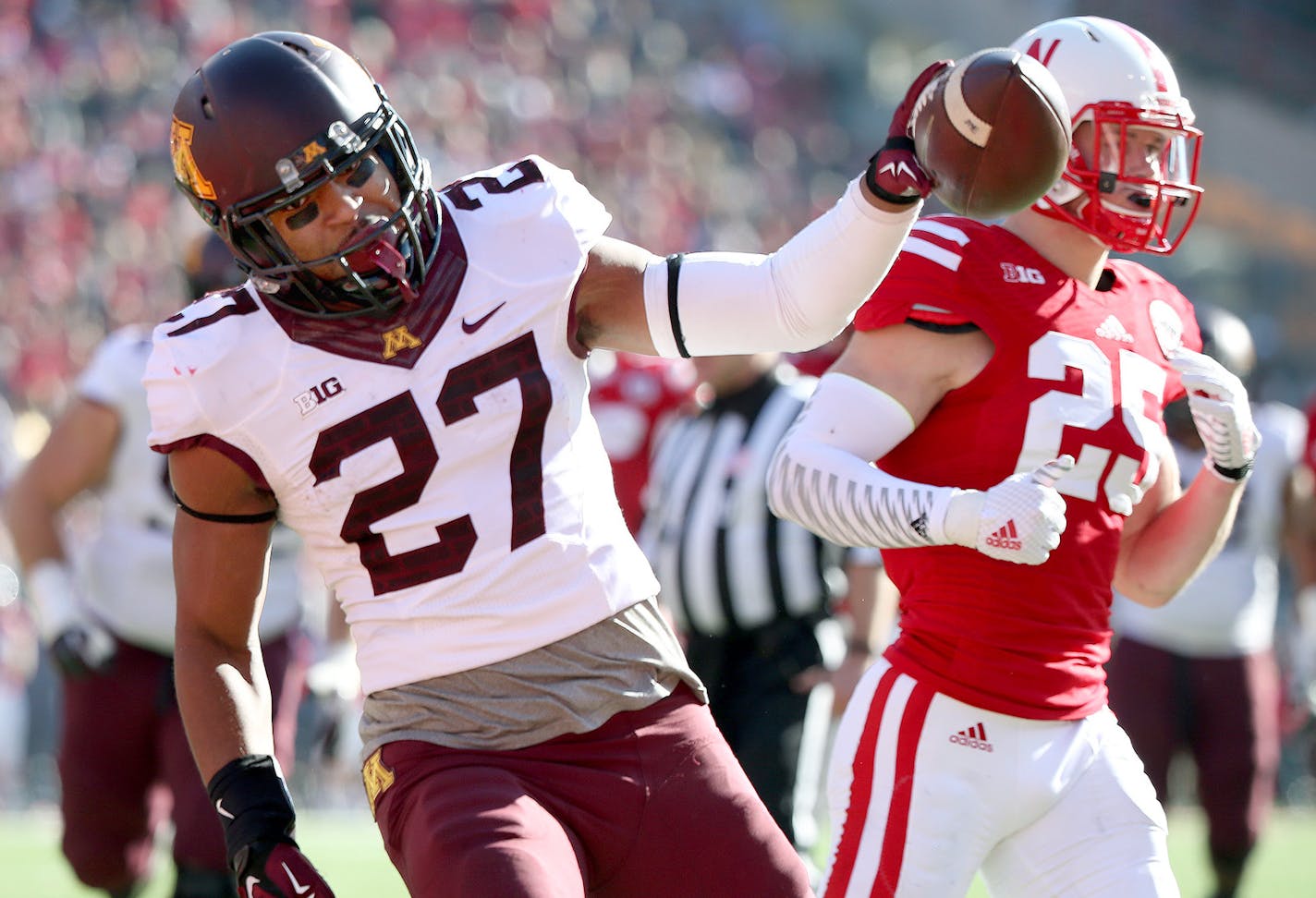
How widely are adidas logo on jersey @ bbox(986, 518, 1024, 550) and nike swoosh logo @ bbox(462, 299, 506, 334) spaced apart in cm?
77

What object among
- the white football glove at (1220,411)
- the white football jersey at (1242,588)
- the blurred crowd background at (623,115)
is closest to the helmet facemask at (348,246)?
the white football glove at (1220,411)

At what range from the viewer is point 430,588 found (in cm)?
253

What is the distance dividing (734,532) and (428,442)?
250 centimetres

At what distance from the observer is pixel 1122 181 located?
9.88 feet

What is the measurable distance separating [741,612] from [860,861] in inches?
78.7

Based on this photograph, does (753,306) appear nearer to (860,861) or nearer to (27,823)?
(860,861)

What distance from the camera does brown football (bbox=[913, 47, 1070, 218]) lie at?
92.5 inches

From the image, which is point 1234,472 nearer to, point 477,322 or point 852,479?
point 852,479

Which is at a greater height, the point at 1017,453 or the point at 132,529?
the point at 1017,453

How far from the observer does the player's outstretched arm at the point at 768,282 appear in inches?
93.0

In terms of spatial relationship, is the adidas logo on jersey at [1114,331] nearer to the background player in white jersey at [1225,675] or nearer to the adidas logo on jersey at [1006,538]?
the adidas logo on jersey at [1006,538]

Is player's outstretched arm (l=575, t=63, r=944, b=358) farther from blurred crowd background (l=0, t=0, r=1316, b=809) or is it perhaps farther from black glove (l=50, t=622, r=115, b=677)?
blurred crowd background (l=0, t=0, r=1316, b=809)

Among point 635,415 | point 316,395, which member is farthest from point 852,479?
point 635,415

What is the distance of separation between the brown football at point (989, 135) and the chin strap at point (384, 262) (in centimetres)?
71
